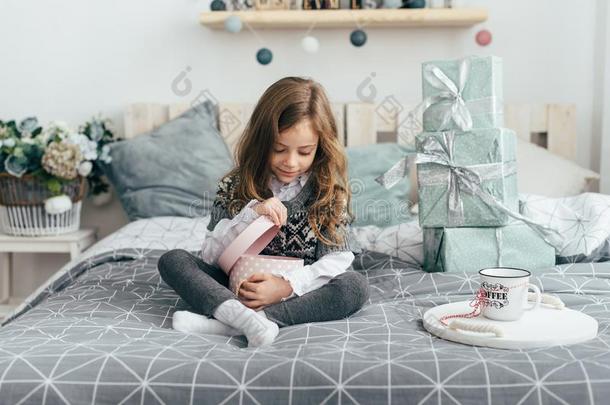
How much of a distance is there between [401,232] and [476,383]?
94 centimetres

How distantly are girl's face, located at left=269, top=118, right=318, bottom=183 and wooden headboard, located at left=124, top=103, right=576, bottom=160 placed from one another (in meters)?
1.05

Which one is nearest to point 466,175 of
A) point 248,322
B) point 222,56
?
point 248,322

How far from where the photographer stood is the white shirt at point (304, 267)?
164 cm

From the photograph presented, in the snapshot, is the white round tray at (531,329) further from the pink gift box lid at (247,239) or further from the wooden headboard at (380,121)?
the wooden headboard at (380,121)

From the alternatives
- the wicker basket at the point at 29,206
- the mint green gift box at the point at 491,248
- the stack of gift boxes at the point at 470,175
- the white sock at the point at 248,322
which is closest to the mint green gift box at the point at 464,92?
the stack of gift boxes at the point at 470,175

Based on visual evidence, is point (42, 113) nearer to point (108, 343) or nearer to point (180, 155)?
point (180, 155)

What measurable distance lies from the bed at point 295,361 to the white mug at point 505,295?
106 millimetres

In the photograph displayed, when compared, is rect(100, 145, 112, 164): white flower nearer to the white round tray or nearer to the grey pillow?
the grey pillow

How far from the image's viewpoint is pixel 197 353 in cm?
130

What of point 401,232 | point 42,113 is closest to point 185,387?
point 401,232

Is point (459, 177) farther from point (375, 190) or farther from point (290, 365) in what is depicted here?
point (290, 365)

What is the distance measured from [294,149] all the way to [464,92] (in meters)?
0.46

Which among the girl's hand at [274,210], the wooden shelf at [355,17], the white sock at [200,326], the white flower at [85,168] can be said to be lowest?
the white sock at [200,326]

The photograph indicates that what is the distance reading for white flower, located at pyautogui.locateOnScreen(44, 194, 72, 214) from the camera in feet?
8.66
